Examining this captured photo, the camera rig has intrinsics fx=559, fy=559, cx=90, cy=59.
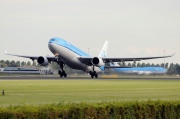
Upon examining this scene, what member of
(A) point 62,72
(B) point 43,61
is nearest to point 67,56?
(A) point 62,72

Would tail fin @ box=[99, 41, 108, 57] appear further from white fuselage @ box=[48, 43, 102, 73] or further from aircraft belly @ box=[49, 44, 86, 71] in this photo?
aircraft belly @ box=[49, 44, 86, 71]

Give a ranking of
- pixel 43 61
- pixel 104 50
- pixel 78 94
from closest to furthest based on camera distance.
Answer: pixel 78 94
pixel 43 61
pixel 104 50

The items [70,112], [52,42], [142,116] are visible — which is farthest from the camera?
[52,42]

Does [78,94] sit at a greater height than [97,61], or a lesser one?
lesser

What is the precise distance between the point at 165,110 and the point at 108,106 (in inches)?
117

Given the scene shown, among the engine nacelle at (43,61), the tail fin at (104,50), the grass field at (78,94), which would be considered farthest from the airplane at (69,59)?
the grass field at (78,94)

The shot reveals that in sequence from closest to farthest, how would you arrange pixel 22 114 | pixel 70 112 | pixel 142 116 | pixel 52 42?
pixel 22 114, pixel 70 112, pixel 142 116, pixel 52 42

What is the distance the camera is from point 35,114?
67.6 ft

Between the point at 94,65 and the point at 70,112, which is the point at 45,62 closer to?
the point at 94,65

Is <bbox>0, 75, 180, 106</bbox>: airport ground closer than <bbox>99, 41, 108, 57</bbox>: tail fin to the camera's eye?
Yes

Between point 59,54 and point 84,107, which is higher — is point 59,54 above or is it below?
above

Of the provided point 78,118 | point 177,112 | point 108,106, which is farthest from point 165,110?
point 78,118

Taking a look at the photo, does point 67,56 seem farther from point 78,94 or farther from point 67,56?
point 78,94

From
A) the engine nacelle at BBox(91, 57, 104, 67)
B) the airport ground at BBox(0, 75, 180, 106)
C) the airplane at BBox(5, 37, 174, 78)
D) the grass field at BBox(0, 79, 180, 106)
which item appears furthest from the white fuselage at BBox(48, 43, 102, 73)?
the grass field at BBox(0, 79, 180, 106)
